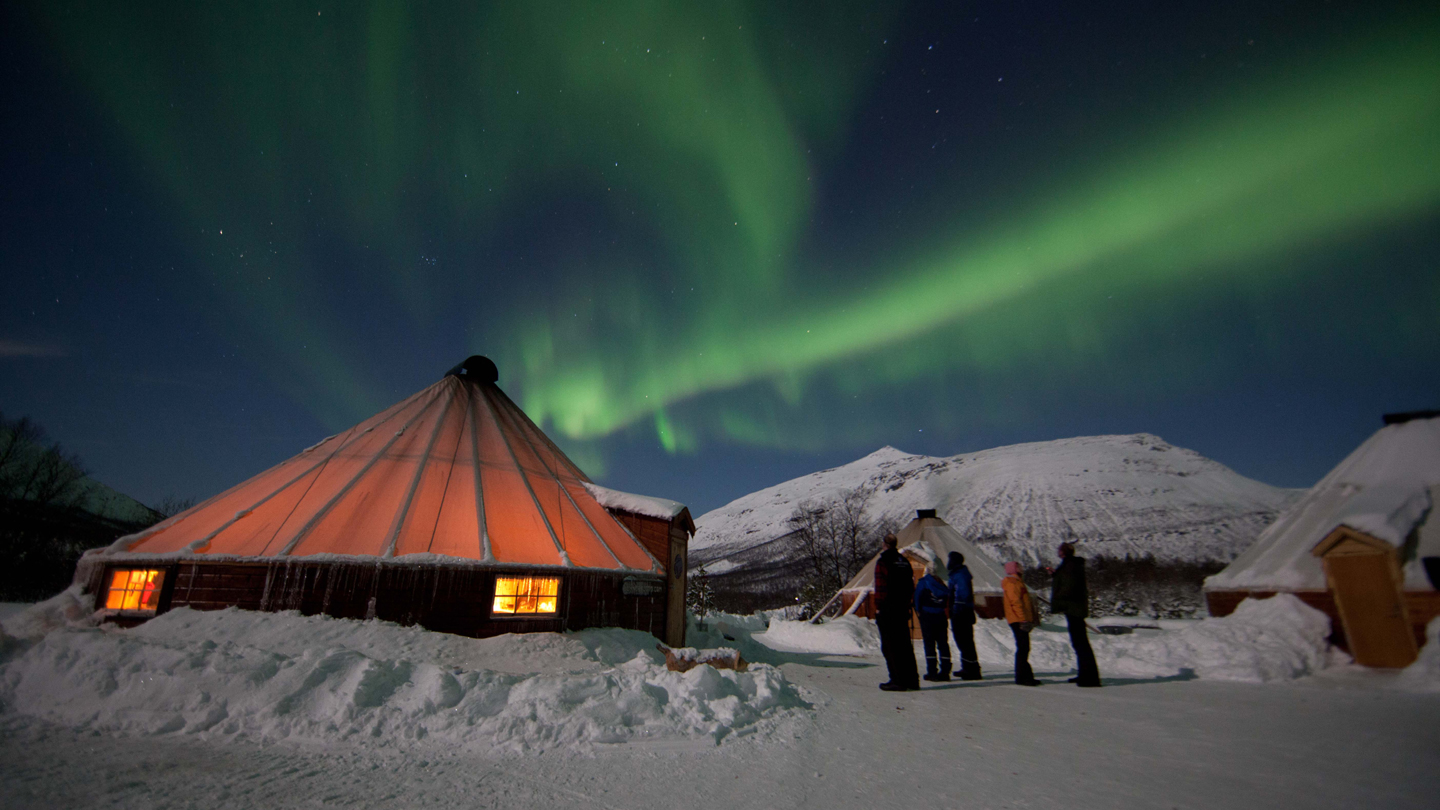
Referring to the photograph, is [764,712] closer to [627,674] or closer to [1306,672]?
[627,674]

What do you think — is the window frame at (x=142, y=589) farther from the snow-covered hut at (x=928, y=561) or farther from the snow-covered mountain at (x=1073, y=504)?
the snow-covered mountain at (x=1073, y=504)

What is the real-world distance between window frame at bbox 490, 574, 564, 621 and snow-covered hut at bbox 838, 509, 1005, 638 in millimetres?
11818

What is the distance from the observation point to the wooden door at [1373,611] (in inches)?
320

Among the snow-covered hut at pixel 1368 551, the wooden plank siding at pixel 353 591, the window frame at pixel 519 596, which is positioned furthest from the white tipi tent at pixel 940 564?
the wooden plank siding at pixel 353 591

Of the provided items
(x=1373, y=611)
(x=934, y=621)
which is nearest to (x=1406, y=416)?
(x=1373, y=611)

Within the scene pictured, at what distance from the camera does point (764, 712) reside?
5.48 meters

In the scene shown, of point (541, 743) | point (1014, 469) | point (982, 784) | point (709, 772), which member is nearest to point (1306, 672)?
point (982, 784)

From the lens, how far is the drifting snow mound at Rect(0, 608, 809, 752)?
4531 mm

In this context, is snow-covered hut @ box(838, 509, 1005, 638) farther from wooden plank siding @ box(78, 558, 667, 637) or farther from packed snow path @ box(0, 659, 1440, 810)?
packed snow path @ box(0, 659, 1440, 810)

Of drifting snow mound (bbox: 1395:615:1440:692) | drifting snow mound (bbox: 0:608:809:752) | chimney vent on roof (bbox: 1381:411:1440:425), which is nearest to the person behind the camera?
drifting snow mound (bbox: 0:608:809:752)

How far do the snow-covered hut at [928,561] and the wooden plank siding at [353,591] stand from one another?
1306 cm

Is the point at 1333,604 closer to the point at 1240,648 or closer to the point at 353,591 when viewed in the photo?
the point at 1240,648

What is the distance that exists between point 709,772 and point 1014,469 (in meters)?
161

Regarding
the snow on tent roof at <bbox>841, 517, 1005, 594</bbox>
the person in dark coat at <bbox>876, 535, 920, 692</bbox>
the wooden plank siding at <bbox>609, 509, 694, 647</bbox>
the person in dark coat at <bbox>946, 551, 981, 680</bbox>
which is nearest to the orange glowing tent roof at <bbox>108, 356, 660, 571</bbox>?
the wooden plank siding at <bbox>609, 509, 694, 647</bbox>
